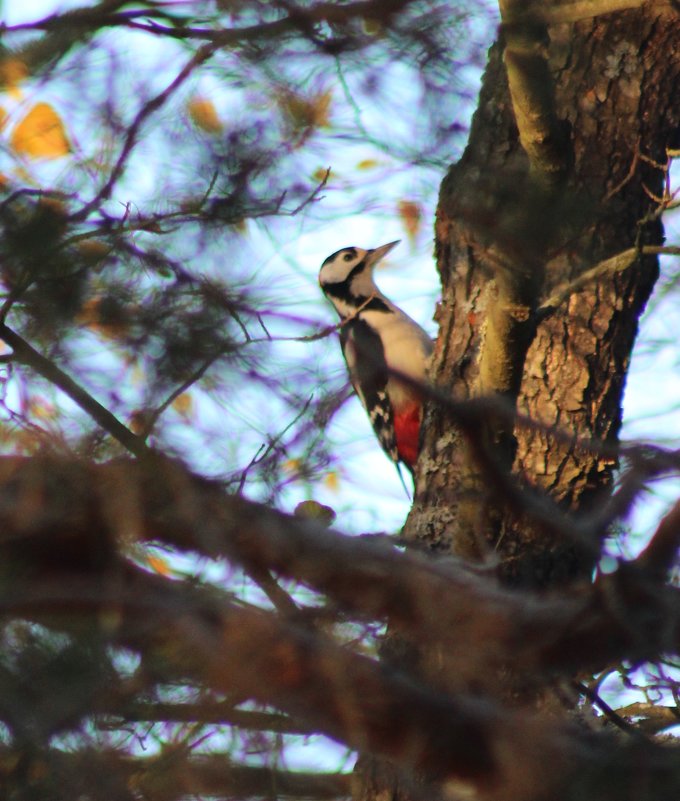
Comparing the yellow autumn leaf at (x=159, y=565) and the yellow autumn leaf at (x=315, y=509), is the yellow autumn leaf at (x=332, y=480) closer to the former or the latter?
the yellow autumn leaf at (x=315, y=509)

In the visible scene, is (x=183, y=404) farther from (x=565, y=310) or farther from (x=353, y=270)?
(x=353, y=270)

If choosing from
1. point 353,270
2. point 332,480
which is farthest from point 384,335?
point 332,480

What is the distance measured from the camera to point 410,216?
3602 millimetres

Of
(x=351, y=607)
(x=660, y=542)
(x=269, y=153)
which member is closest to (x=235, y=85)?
(x=269, y=153)

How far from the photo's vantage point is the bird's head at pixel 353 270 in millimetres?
6859

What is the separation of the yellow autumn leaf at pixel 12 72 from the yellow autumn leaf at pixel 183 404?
2.33 feet

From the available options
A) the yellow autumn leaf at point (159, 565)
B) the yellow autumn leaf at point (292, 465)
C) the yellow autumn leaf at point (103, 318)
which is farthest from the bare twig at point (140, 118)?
the yellow autumn leaf at point (159, 565)

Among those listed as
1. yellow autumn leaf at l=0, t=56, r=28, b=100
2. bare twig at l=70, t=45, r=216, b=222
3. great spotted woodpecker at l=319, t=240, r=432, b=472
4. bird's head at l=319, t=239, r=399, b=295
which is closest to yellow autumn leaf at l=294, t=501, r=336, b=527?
bare twig at l=70, t=45, r=216, b=222

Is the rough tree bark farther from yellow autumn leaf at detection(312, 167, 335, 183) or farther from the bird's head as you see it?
the bird's head

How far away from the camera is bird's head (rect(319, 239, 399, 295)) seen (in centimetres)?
686

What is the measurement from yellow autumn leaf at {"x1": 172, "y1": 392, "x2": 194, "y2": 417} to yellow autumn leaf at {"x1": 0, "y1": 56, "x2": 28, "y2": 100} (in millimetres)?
711

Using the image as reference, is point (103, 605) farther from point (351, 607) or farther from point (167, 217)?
point (167, 217)

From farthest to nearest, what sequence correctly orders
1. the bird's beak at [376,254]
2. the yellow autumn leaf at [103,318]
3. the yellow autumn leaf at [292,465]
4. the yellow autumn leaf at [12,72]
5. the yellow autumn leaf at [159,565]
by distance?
the bird's beak at [376,254]
the yellow autumn leaf at [292,465]
the yellow autumn leaf at [103,318]
the yellow autumn leaf at [12,72]
the yellow autumn leaf at [159,565]

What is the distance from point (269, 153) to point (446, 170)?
69 centimetres
